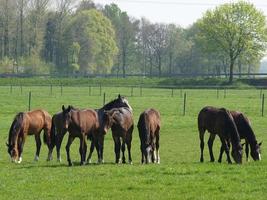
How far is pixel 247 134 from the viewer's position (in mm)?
16906

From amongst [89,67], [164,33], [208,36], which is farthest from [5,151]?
[164,33]

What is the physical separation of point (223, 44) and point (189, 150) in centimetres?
6498

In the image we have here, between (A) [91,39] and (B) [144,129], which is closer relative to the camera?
(B) [144,129]

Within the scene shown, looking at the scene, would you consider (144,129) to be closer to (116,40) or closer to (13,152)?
(13,152)

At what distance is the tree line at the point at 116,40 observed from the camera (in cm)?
8544

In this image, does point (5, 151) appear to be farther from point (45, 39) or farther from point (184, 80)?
point (45, 39)

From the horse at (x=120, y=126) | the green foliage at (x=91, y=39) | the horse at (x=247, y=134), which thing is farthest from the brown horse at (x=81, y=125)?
the green foliage at (x=91, y=39)

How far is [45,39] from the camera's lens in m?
99.0

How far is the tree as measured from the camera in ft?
276

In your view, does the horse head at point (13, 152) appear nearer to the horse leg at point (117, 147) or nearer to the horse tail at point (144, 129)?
the horse leg at point (117, 147)

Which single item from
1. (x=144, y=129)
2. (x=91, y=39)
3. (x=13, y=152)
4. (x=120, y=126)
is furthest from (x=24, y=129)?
(x=91, y=39)

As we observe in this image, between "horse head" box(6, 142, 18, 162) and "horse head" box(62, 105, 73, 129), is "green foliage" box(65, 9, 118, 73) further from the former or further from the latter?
"horse head" box(62, 105, 73, 129)

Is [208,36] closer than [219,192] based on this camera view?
No

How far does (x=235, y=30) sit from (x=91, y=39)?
22442 millimetres
